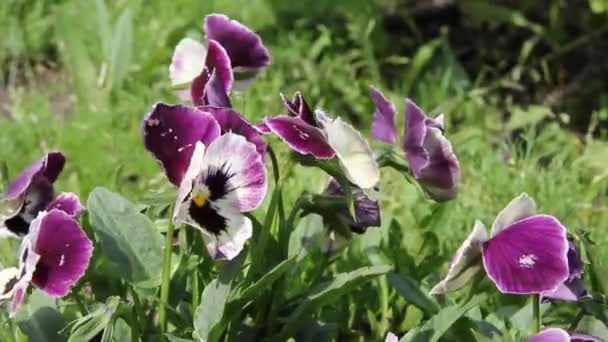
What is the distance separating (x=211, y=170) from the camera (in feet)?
4.81

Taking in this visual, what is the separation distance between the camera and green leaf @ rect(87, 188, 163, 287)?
5.31ft

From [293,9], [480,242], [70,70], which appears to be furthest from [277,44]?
[480,242]

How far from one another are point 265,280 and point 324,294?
172 mm

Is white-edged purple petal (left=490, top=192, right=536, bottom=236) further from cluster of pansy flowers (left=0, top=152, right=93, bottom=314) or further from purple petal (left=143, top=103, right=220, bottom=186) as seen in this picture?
cluster of pansy flowers (left=0, top=152, right=93, bottom=314)

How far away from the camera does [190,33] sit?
3.37 meters

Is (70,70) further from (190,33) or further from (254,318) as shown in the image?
(254,318)

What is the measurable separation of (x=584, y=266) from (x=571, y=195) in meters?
0.70

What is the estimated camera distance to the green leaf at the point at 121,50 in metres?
3.05

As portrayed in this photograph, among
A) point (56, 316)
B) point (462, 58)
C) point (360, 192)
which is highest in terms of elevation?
point (360, 192)

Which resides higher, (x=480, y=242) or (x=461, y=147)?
(x=480, y=242)

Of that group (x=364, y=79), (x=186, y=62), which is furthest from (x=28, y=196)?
(x=364, y=79)

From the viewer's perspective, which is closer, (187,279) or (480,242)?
(480,242)

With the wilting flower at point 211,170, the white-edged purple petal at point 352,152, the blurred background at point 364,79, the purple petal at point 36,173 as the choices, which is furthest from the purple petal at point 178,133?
the blurred background at point 364,79

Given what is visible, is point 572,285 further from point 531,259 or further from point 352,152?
point 352,152
